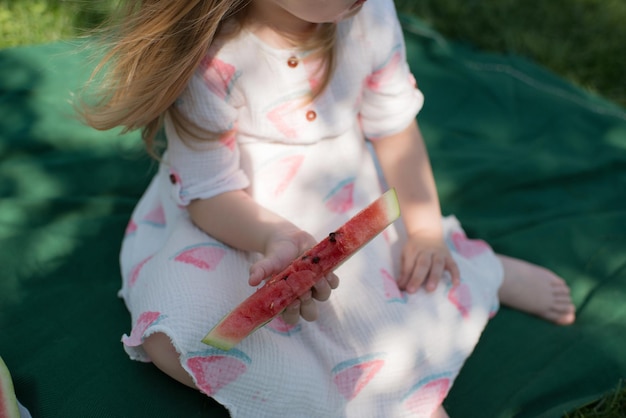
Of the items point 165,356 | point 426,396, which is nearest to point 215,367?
point 165,356

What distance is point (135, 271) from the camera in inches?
98.7

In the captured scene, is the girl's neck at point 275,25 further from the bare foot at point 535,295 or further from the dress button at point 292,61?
the bare foot at point 535,295

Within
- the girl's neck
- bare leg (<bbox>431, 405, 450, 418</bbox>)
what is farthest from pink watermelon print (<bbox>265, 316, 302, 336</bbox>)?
the girl's neck

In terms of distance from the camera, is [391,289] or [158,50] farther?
[391,289]

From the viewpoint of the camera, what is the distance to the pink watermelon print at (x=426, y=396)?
2.27 m

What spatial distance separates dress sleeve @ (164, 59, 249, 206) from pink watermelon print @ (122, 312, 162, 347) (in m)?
0.39

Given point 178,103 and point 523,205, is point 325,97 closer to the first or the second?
point 178,103

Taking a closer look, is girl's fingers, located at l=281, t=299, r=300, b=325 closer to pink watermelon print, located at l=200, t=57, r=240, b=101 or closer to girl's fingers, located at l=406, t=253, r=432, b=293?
girl's fingers, located at l=406, t=253, r=432, b=293

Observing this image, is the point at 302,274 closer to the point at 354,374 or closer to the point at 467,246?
the point at 354,374

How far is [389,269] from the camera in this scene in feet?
8.13

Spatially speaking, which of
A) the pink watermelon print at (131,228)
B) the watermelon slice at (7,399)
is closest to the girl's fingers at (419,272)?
the pink watermelon print at (131,228)

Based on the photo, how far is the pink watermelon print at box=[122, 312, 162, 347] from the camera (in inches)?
83.9

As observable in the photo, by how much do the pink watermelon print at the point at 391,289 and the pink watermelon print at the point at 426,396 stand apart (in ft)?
0.89

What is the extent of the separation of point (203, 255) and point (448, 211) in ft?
4.27
